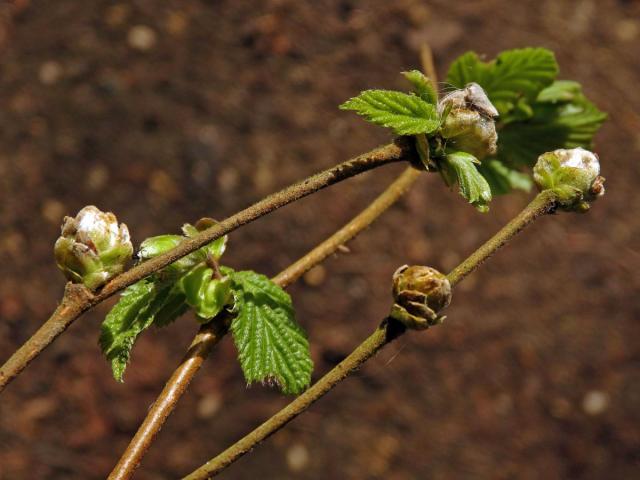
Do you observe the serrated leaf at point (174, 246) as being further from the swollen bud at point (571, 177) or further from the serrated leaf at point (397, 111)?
the swollen bud at point (571, 177)

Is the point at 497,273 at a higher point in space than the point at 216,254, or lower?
lower

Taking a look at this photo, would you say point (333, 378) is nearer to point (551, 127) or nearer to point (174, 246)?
point (174, 246)

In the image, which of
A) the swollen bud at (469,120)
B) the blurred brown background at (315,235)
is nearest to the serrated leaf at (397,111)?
the swollen bud at (469,120)

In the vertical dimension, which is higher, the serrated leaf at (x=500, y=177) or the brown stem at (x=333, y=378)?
the brown stem at (x=333, y=378)

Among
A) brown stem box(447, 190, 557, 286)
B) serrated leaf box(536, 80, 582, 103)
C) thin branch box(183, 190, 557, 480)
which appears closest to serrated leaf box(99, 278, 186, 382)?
thin branch box(183, 190, 557, 480)

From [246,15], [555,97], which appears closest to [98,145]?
[246,15]

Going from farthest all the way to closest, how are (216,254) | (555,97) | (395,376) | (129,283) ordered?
(395,376)
(555,97)
(216,254)
(129,283)

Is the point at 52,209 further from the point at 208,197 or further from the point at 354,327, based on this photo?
the point at 354,327
